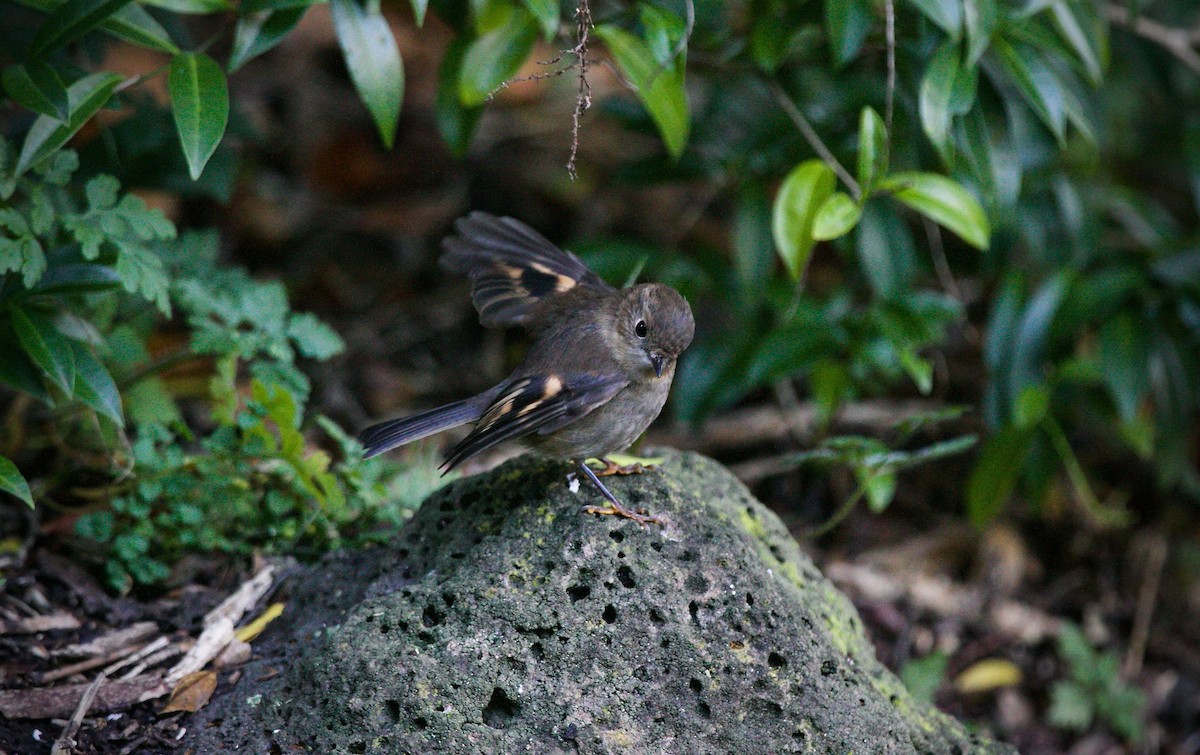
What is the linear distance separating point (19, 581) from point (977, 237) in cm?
300

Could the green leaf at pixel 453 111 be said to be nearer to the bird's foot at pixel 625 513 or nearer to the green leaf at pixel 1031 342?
the bird's foot at pixel 625 513

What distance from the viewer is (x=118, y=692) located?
280 cm

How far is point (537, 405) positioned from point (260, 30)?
1305 mm

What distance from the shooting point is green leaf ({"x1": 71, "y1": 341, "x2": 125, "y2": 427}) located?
3.01 metres

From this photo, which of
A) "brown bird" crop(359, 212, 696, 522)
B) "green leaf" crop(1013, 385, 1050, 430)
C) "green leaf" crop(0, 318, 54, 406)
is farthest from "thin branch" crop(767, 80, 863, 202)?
"green leaf" crop(0, 318, 54, 406)

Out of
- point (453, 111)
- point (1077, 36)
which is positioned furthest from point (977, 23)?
point (453, 111)

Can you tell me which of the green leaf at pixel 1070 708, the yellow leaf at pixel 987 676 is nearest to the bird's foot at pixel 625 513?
the yellow leaf at pixel 987 676

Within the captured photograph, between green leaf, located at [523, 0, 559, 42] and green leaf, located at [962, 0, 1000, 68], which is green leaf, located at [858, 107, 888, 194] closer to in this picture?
green leaf, located at [962, 0, 1000, 68]

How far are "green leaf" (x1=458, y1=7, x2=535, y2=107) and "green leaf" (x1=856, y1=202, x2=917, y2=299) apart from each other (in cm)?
153

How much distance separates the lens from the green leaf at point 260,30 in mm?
3137

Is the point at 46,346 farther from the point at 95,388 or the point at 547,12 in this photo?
the point at 547,12

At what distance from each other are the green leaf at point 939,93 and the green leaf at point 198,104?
6.54 feet

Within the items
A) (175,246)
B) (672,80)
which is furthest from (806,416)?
(175,246)

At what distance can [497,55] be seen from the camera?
355 cm
